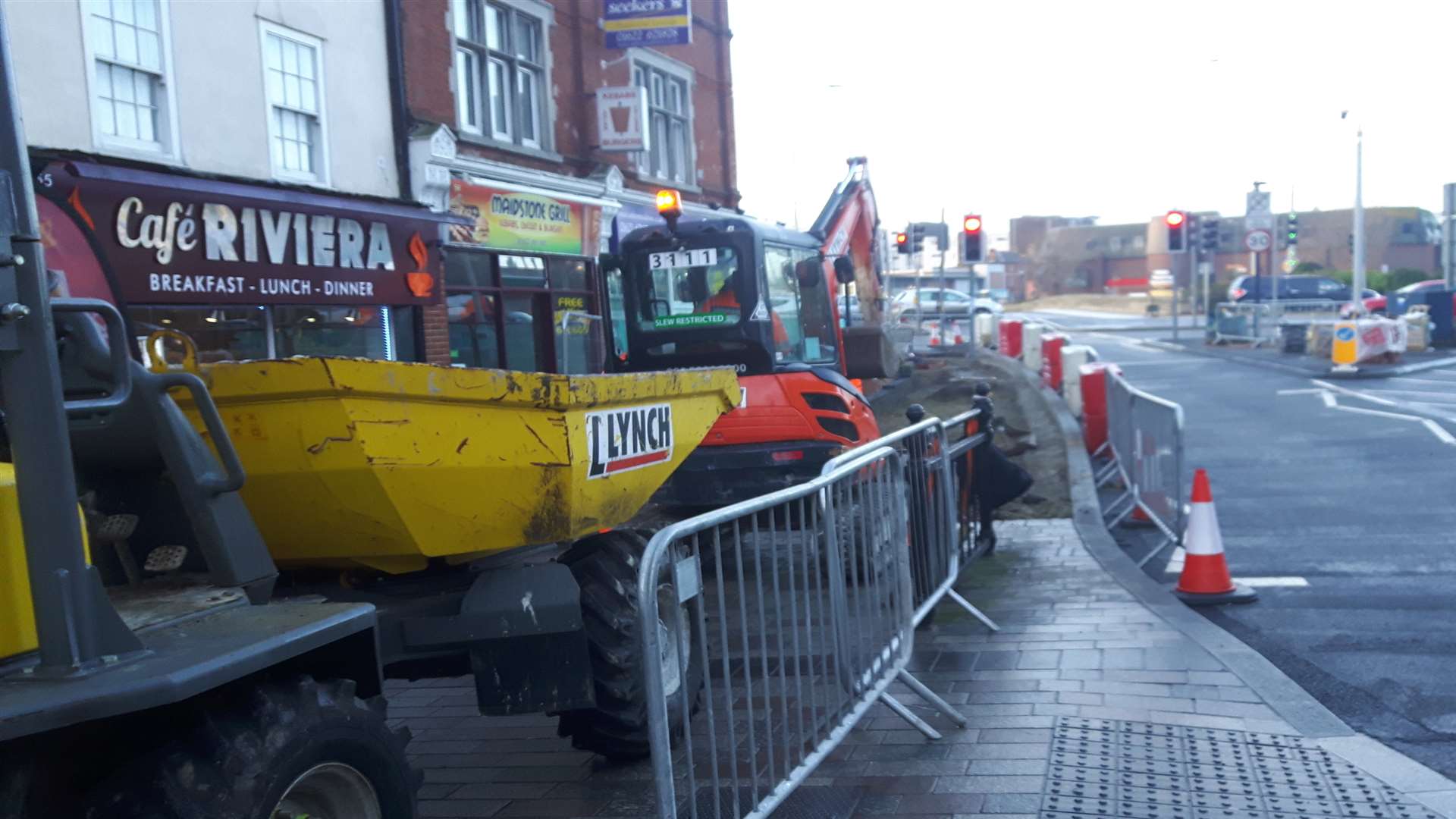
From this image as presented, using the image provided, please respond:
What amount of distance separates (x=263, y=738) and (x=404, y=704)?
3867 millimetres

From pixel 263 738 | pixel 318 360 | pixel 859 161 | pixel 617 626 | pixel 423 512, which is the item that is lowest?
pixel 617 626

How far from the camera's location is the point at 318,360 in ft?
12.1

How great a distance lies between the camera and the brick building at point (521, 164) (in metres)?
15.0

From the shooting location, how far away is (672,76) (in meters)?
21.0

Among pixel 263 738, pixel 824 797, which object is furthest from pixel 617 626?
pixel 263 738

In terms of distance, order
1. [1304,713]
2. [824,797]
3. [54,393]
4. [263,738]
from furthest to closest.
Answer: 1. [1304,713]
2. [824,797]
3. [263,738]
4. [54,393]

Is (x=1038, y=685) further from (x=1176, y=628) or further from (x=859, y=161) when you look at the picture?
(x=859, y=161)

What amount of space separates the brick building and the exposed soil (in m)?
4.60

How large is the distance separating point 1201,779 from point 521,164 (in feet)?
43.9

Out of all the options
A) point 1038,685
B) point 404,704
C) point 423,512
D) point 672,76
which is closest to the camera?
point 423,512

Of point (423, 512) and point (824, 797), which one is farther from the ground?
point (423, 512)

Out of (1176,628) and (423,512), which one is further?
(1176,628)

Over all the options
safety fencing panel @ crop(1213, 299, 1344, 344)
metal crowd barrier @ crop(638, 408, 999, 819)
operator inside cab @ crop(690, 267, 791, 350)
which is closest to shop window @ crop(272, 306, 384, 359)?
operator inside cab @ crop(690, 267, 791, 350)

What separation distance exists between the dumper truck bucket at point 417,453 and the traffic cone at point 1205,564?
4294 mm
